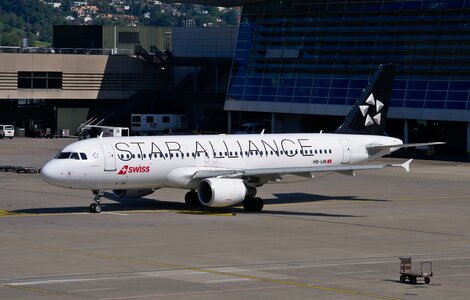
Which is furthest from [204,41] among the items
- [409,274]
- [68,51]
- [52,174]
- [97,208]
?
[409,274]

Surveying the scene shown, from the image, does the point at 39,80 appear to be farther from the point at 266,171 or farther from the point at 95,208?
the point at 266,171

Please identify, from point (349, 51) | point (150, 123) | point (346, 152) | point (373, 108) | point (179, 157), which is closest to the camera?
point (179, 157)

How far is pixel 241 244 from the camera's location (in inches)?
1978

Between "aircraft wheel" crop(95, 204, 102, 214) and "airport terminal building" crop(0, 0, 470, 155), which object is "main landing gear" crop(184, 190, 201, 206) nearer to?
"aircraft wheel" crop(95, 204, 102, 214)

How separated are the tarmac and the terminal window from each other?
65.7 metres

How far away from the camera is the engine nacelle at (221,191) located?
61281mm

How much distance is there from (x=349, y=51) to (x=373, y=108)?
48730 mm

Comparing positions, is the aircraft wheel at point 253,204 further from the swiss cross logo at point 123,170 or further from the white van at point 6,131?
the white van at point 6,131

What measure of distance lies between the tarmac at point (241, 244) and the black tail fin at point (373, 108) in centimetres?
446

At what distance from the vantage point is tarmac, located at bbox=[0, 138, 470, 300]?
38594 millimetres

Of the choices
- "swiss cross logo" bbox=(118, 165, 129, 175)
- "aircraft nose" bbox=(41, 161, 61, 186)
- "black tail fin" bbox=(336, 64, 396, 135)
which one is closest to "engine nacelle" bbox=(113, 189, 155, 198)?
"swiss cross logo" bbox=(118, 165, 129, 175)

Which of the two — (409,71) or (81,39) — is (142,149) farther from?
(81,39)

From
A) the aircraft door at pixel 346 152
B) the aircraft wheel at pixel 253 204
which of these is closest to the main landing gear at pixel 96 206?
the aircraft wheel at pixel 253 204

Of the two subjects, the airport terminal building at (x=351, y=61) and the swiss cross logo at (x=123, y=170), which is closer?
the swiss cross logo at (x=123, y=170)
